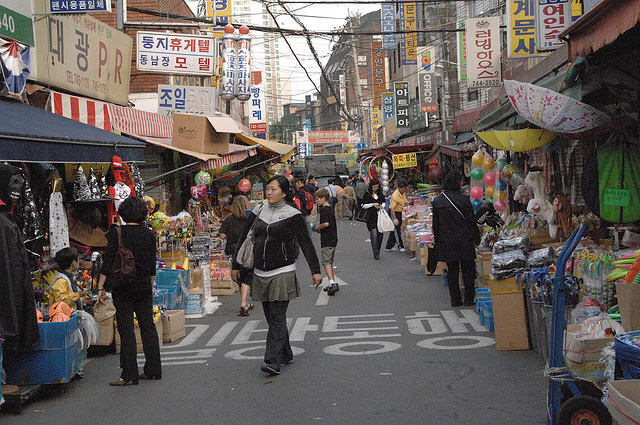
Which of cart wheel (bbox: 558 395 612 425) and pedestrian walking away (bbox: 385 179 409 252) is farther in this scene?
pedestrian walking away (bbox: 385 179 409 252)

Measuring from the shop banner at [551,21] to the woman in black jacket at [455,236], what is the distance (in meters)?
3.03

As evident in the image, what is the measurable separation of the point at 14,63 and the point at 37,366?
16.6 ft

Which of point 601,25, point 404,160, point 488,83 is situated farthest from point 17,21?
point 404,160

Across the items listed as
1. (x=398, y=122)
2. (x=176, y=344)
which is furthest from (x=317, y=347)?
(x=398, y=122)

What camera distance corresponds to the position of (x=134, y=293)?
22.7 feet

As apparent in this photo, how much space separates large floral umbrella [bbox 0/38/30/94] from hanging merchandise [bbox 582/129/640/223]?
740cm

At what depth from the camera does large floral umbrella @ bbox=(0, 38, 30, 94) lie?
955 cm

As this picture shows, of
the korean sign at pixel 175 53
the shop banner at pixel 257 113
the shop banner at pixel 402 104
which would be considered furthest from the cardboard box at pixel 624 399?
the shop banner at pixel 402 104

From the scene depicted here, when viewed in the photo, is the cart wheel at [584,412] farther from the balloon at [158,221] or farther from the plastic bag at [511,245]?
the balloon at [158,221]

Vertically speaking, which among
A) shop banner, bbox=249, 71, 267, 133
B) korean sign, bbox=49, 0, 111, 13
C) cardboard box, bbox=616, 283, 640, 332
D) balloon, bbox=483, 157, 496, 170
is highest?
shop banner, bbox=249, 71, 267, 133

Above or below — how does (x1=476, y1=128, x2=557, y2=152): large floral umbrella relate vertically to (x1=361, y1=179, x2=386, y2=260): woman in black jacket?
above

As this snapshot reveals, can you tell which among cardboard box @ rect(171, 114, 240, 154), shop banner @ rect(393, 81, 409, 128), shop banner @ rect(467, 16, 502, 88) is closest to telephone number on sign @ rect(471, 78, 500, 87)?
shop banner @ rect(467, 16, 502, 88)

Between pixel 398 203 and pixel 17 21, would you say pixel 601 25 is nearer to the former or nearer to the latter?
pixel 17 21

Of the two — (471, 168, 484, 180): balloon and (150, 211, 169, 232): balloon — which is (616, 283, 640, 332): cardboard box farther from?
(471, 168, 484, 180): balloon
